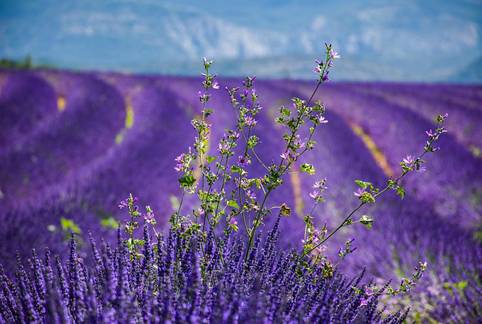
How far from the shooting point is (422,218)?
307 cm

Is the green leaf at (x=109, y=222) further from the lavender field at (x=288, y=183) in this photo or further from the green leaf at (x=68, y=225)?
the green leaf at (x=68, y=225)

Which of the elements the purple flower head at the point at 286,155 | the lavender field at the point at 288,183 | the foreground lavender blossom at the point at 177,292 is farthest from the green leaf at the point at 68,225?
the purple flower head at the point at 286,155

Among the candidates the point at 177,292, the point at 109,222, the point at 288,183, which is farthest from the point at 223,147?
the point at 288,183

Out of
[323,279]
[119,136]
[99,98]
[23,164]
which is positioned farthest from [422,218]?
[99,98]

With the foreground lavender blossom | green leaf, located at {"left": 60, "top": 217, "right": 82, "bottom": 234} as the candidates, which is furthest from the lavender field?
the foreground lavender blossom

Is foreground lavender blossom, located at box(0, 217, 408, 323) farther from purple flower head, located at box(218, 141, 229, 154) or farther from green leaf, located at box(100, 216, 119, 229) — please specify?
green leaf, located at box(100, 216, 119, 229)

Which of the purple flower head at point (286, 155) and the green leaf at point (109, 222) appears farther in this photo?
the green leaf at point (109, 222)

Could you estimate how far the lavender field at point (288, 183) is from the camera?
2.31 metres

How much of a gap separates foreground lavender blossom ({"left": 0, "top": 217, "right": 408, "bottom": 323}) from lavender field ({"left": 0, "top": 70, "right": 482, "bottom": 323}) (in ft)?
1.76

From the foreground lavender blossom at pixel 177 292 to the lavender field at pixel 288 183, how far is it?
1.76 ft

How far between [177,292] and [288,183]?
3.65 meters

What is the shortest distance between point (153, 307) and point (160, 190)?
2.73 metres

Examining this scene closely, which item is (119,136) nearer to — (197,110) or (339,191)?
(197,110)

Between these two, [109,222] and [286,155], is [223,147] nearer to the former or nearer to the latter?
[286,155]
